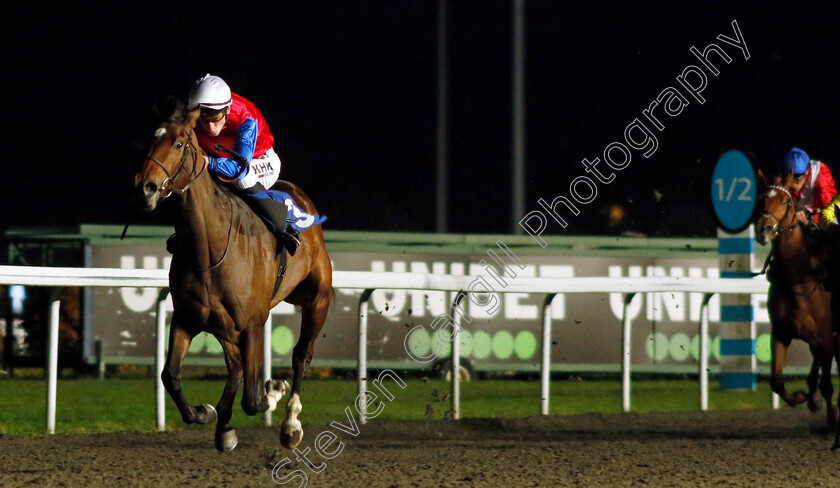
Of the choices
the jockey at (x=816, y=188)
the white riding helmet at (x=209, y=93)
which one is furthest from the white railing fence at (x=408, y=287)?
the white riding helmet at (x=209, y=93)

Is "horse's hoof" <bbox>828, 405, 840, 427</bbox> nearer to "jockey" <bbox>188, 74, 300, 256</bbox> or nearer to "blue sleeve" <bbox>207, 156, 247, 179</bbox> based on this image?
"jockey" <bbox>188, 74, 300, 256</bbox>

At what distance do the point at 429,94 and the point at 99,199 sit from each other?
19.4 feet

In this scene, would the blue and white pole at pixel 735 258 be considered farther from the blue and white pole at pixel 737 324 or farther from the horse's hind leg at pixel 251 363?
the horse's hind leg at pixel 251 363

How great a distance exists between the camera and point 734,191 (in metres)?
8.41

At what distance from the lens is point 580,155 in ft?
64.0

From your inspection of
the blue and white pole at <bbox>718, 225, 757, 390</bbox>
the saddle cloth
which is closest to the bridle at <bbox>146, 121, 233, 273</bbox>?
the saddle cloth

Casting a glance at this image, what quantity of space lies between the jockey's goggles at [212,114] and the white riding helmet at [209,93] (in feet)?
0.11

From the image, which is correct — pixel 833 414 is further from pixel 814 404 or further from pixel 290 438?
pixel 290 438

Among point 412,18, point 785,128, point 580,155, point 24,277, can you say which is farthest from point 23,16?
point 24,277

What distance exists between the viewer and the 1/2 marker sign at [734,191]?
8.27m

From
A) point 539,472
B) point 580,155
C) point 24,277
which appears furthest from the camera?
point 580,155

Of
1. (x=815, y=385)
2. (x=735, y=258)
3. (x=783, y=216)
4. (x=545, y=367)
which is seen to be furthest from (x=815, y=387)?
(x=735, y=258)

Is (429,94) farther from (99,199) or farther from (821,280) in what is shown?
(821,280)

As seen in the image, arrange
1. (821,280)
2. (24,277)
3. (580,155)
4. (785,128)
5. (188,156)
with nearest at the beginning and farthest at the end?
(188,156)
(24,277)
(821,280)
(785,128)
(580,155)
